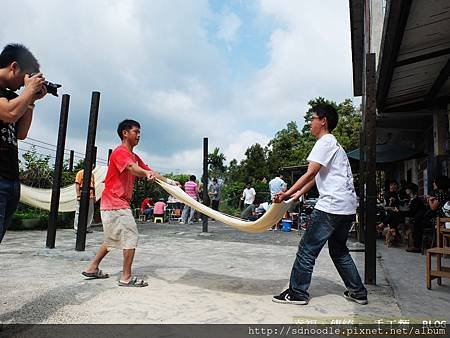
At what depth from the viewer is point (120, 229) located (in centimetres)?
359

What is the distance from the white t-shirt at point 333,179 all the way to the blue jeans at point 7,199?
2.13 meters

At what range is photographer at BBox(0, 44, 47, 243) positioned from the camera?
7.38 ft

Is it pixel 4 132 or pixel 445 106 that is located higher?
pixel 445 106

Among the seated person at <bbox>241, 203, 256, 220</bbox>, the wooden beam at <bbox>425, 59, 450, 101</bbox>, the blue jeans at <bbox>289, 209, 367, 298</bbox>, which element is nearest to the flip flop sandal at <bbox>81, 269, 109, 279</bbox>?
the blue jeans at <bbox>289, 209, 367, 298</bbox>

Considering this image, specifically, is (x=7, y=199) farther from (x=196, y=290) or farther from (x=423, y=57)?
(x=423, y=57)

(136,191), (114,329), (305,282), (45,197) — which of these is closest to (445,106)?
(305,282)

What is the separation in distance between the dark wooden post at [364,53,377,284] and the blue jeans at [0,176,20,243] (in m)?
3.07

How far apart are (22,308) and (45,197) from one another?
20.4 ft

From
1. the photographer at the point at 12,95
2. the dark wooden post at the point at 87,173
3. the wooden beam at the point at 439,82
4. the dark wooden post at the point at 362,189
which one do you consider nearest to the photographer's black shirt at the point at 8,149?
the photographer at the point at 12,95

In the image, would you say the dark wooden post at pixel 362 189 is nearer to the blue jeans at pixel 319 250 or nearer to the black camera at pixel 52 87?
the blue jeans at pixel 319 250

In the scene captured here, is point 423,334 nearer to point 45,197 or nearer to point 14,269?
point 14,269

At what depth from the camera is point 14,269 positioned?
4.21 m

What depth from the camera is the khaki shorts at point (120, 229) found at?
359cm

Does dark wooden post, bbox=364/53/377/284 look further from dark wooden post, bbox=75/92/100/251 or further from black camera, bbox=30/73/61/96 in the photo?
dark wooden post, bbox=75/92/100/251
